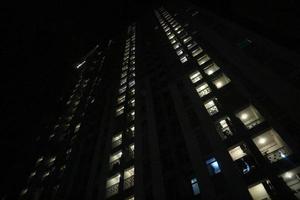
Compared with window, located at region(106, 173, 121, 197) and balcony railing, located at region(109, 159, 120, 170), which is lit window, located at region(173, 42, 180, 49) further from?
window, located at region(106, 173, 121, 197)

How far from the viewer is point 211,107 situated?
19.0m

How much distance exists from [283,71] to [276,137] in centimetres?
583

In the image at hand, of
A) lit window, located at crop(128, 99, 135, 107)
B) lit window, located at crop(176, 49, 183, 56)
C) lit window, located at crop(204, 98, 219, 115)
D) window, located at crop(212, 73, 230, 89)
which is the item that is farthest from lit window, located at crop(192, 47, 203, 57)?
lit window, located at crop(204, 98, 219, 115)

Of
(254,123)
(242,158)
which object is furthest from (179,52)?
(242,158)

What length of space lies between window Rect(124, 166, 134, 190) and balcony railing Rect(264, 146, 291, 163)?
30.6 feet

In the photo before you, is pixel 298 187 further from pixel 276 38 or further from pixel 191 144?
pixel 276 38

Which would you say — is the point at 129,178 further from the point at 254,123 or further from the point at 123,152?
the point at 254,123

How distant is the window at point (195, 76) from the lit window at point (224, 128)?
711 cm

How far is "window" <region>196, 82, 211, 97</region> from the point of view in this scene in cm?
2108

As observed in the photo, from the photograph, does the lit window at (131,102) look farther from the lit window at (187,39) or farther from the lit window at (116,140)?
the lit window at (187,39)

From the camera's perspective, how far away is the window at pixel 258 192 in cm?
1209

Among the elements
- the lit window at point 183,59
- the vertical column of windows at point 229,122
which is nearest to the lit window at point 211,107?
the vertical column of windows at point 229,122

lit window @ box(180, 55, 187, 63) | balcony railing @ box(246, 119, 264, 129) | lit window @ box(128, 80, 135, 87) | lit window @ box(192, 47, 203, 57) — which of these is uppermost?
balcony railing @ box(246, 119, 264, 129)

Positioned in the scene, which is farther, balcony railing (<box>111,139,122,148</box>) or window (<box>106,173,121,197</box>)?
balcony railing (<box>111,139,122,148</box>)
